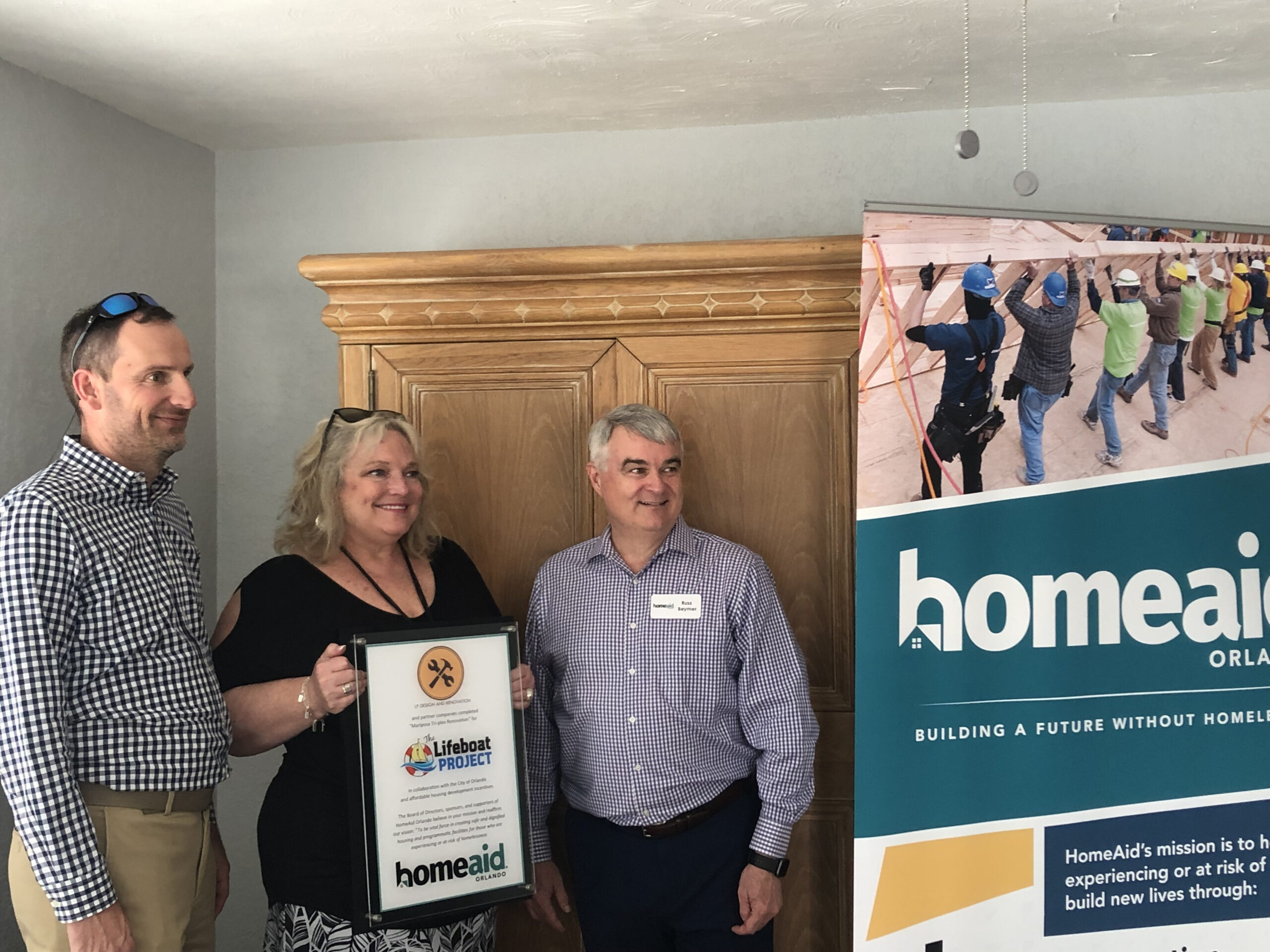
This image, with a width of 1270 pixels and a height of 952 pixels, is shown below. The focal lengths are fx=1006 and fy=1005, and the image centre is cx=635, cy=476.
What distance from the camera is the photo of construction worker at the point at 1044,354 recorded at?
2268mm

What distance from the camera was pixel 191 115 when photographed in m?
3.17

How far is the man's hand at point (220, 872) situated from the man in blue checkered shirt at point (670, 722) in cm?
70

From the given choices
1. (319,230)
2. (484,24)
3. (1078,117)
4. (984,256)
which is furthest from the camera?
(319,230)

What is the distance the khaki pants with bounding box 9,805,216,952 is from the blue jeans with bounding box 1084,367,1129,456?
2.12 meters

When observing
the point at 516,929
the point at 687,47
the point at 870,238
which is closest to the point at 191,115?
the point at 687,47

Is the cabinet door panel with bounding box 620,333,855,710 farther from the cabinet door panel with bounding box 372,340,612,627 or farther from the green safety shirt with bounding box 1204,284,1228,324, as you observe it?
the green safety shirt with bounding box 1204,284,1228,324

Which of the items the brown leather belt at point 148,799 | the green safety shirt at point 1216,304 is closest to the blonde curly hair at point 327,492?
the brown leather belt at point 148,799

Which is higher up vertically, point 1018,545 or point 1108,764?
point 1018,545

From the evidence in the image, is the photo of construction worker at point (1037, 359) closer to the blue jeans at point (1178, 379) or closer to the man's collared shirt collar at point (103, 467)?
the blue jeans at point (1178, 379)

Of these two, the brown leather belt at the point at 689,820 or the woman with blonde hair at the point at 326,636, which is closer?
the woman with blonde hair at the point at 326,636

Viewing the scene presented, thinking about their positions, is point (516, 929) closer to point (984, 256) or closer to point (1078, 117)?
point (984, 256)

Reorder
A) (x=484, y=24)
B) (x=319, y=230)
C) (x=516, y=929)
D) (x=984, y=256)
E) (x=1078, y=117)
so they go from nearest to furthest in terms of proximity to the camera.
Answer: (x=984, y=256) → (x=484, y=24) → (x=516, y=929) → (x=1078, y=117) → (x=319, y=230)

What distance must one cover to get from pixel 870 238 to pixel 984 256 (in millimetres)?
260

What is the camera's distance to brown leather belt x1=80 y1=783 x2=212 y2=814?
1896mm
